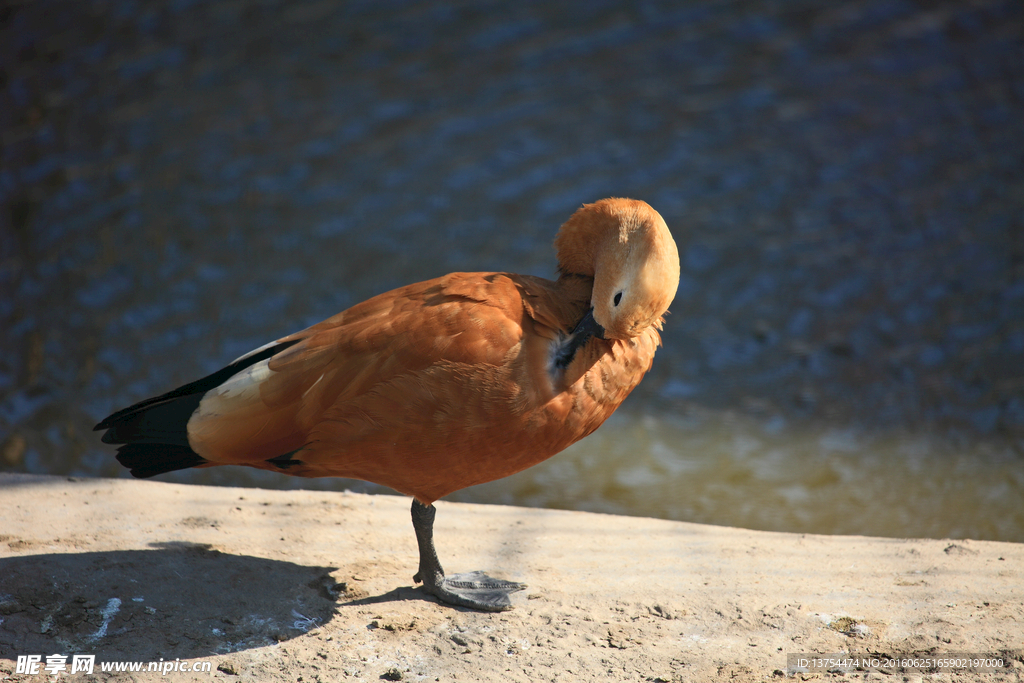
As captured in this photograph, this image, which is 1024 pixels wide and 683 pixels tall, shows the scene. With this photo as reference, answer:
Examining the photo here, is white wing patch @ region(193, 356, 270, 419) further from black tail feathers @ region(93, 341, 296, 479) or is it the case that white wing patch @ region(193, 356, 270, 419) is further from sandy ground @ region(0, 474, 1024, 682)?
sandy ground @ region(0, 474, 1024, 682)

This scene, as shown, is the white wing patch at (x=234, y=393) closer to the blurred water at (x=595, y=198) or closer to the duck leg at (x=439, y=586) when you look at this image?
the duck leg at (x=439, y=586)

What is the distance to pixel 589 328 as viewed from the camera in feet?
8.02

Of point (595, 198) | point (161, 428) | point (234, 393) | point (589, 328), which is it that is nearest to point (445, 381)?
point (589, 328)

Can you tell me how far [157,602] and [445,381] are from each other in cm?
110

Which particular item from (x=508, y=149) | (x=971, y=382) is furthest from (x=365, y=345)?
(x=508, y=149)

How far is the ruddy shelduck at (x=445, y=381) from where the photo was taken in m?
2.38

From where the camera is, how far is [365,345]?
2488mm

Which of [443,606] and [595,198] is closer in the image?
[443,606]

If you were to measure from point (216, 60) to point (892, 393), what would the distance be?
6169mm

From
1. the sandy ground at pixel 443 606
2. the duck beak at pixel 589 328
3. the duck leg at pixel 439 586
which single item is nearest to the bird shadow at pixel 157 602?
the sandy ground at pixel 443 606

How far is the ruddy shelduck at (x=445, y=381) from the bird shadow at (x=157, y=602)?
1.11ft

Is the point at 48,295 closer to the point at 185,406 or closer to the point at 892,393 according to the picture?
the point at 185,406

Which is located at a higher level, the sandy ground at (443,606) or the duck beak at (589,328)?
the duck beak at (589,328)

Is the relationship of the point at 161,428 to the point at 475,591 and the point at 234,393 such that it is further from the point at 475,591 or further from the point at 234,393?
the point at 475,591
